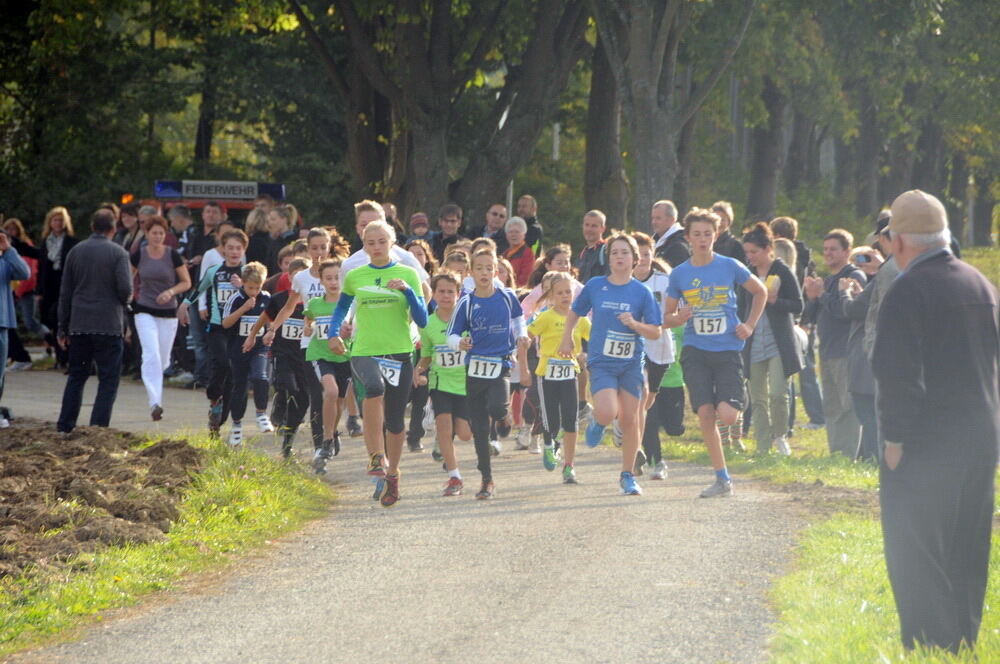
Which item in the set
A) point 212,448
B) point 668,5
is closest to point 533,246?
point 668,5

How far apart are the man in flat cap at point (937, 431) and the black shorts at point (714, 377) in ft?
17.4

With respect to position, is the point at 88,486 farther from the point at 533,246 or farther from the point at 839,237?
the point at 533,246

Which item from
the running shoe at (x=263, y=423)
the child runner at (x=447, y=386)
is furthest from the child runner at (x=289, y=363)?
the child runner at (x=447, y=386)

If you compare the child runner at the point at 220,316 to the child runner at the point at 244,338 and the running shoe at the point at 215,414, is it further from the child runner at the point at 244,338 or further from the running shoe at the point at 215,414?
the child runner at the point at 244,338

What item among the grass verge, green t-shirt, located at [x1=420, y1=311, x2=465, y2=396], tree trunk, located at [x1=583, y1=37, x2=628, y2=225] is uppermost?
tree trunk, located at [x1=583, y1=37, x2=628, y2=225]

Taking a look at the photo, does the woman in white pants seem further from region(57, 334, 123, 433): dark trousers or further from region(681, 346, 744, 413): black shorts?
region(681, 346, 744, 413): black shorts

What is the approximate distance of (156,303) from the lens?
1535 cm

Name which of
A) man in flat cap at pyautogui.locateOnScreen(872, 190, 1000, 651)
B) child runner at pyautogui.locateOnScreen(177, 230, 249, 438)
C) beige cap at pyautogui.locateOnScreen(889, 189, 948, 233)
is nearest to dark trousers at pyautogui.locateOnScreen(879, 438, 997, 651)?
man in flat cap at pyautogui.locateOnScreen(872, 190, 1000, 651)

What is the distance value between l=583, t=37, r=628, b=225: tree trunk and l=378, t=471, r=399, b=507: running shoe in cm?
1352

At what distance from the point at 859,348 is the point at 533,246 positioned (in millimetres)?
5894

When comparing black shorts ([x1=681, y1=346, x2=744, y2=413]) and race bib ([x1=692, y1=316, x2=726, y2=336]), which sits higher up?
race bib ([x1=692, y1=316, x2=726, y2=336])

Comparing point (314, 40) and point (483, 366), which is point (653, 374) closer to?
point (483, 366)

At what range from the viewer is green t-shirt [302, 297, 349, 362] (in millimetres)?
12641

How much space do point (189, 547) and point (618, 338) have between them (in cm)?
363
